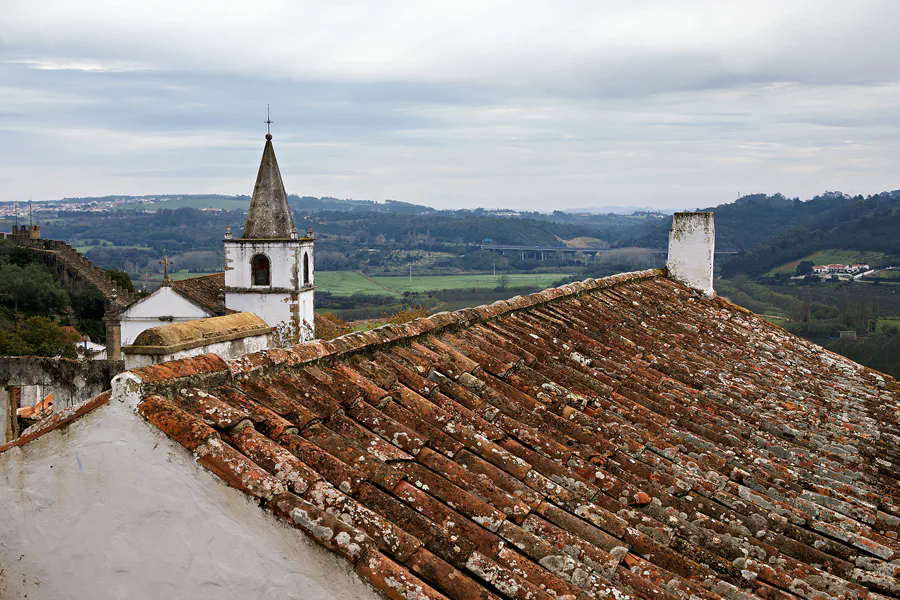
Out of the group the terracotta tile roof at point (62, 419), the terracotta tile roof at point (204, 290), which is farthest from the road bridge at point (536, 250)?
the terracotta tile roof at point (62, 419)

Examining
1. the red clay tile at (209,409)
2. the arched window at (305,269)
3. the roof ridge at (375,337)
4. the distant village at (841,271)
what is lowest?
the distant village at (841,271)

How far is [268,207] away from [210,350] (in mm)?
25806

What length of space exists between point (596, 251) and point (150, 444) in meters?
118

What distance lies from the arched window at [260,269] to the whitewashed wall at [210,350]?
2338 cm

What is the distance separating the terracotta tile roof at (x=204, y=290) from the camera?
1226 inches

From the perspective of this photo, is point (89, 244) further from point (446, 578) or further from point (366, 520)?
point (446, 578)

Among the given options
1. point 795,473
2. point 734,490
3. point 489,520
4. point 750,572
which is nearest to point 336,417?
point 489,520

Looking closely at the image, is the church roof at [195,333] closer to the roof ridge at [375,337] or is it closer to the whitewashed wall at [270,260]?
the roof ridge at [375,337]

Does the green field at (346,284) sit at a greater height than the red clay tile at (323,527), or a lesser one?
lesser

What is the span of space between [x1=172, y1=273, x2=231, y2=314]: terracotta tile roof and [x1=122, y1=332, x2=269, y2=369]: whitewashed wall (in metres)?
23.0

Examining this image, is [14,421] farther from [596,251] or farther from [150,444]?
[596,251]

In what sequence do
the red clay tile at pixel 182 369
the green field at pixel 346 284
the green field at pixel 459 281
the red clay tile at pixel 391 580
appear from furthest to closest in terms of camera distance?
the green field at pixel 459 281 → the green field at pixel 346 284 → the red clay tile at pixel 182 369 → the red clay tile at pixel 391 580

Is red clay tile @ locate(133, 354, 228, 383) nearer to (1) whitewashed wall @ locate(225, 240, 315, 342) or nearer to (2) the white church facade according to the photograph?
(2) the white church facade

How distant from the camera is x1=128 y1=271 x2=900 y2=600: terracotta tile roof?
3.11 m
